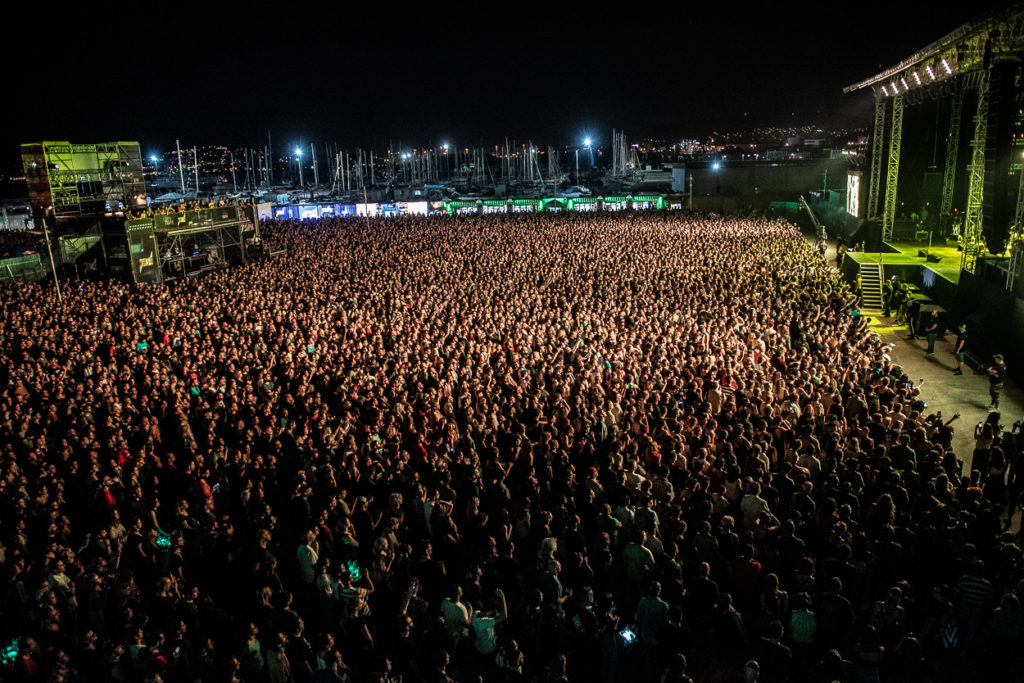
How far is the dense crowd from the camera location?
16.1ft

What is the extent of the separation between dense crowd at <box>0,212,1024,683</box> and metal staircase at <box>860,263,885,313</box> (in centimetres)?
713

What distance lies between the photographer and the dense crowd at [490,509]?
4914 mm

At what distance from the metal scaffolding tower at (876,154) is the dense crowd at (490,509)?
15.1 meters

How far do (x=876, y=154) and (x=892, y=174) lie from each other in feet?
4.90

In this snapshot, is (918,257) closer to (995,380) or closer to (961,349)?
(961,349)

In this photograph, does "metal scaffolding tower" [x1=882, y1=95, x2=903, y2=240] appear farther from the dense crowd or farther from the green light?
the green light

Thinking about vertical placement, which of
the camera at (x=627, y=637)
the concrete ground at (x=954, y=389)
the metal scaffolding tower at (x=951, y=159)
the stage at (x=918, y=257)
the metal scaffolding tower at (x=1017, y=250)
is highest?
the metal scaffolding tower at (x=951, y=159)

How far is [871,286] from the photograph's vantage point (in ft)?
63.5

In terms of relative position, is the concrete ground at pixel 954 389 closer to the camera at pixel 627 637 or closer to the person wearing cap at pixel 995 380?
the person wearing cap at pixel 995 380

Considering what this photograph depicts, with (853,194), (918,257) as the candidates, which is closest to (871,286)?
(918,257)

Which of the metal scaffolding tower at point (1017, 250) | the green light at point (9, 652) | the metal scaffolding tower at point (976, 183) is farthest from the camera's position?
the metal scaffolding tower at point (976, 183)

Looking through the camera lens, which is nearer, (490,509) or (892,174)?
(490,509)

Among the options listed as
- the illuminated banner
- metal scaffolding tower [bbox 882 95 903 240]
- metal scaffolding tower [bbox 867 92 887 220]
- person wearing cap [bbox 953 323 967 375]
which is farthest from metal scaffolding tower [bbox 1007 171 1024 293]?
the illuminated banner

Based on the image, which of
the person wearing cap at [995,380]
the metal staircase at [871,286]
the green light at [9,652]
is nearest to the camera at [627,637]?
the green light at [9,652]
